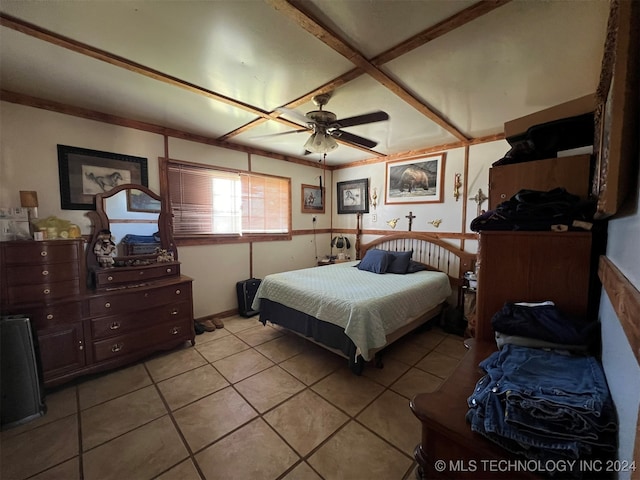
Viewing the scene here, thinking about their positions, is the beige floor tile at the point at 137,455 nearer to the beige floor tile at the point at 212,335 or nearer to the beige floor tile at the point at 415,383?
the beige floor tile at the point at 212,335

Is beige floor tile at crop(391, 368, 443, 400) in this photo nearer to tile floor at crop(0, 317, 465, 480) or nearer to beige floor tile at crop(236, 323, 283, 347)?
tile floor at crop(0, 317, 465, 480)

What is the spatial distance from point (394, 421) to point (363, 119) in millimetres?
2389

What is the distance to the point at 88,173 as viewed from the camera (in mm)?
2625

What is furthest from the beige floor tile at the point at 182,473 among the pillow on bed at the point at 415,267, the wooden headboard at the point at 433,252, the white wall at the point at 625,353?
the wooden headboard at the point at 433,252

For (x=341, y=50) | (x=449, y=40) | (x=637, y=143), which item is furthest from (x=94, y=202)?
(x=637, y=143)

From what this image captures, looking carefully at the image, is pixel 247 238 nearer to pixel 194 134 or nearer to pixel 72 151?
pixel 194 134

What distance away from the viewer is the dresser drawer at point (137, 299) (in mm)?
2332

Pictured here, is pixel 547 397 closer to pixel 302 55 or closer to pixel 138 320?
pixel 302 55

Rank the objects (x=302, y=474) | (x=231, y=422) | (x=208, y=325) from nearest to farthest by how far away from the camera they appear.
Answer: (x=302, y=474), (x=231, y=422), (x=208, y=325)

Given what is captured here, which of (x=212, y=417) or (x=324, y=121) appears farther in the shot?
(x=324, y=121)

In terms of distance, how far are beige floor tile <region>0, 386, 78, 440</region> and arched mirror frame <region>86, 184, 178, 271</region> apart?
1099mm

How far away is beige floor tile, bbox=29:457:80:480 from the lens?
1.42 metres

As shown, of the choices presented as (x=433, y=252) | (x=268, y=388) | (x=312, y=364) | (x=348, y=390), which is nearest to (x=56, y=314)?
(x=268, y=388)

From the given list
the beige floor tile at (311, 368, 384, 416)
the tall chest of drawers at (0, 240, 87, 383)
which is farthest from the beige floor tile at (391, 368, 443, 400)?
the tall chest of drawers at (0, 240, 87, 383)
